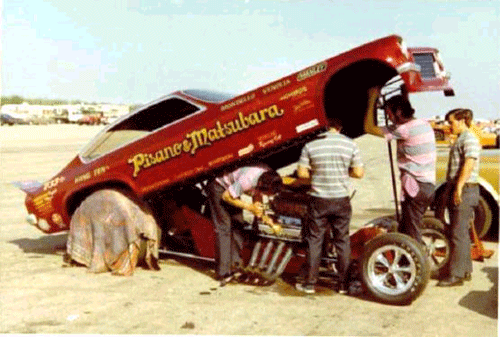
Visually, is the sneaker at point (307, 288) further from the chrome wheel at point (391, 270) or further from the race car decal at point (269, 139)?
the race car decal at point (269, 139)

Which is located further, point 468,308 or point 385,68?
point 385,68

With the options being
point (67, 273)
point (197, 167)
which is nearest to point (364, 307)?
point (197, 167)

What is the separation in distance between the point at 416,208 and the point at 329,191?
955 mm

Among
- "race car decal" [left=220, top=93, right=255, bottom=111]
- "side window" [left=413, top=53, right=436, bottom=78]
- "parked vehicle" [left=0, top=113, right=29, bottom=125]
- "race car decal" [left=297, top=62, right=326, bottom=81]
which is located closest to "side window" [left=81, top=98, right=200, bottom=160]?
"race car decal" [left=220, top=93, right=255, bottom=111]

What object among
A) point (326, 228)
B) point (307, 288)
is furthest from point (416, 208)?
point (307, 288)

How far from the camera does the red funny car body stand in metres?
6.21

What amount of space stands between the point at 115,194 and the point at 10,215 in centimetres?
524

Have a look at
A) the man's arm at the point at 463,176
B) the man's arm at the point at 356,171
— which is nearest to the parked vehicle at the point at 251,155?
the man's arm at the point at 356,171

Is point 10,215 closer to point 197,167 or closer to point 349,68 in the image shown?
point 197,167

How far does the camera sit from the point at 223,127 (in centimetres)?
664

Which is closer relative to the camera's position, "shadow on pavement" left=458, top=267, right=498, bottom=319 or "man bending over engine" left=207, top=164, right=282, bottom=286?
"shadow on pavement" left=458, top=267, right=498, bottom=319

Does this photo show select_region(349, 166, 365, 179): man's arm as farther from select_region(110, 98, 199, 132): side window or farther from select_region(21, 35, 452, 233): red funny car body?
select_region(110, 98, 199, 132): side window

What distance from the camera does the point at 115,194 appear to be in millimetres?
7227

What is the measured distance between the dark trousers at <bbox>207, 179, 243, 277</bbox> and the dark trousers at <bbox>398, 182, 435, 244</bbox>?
1.68 meters
